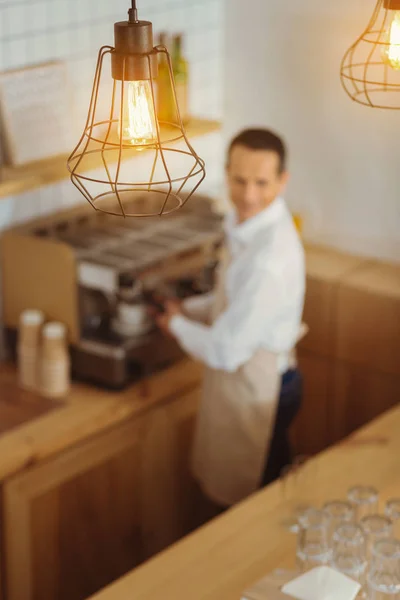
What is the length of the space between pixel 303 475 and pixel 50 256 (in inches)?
45.0

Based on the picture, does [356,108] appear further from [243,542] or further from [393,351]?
[243,542]

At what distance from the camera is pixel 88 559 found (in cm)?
331

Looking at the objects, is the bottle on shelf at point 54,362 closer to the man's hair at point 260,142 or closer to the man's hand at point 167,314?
the man's hand at point 167,314

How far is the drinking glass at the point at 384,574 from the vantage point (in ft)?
6.52

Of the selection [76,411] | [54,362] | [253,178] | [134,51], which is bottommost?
[76,411]

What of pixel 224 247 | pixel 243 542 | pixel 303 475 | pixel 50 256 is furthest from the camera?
pixel 224 247

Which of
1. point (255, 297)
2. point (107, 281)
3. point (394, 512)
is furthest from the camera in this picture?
point (107, 281)

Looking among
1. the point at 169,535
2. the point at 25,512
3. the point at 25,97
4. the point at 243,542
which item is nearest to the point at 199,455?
the point at 169,535

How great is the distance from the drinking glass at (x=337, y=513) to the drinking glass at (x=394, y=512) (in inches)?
3.8

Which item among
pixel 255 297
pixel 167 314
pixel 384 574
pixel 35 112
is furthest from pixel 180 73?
pixel 384 574

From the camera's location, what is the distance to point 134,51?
1.63m

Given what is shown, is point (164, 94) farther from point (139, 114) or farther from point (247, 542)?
point (139, 114)

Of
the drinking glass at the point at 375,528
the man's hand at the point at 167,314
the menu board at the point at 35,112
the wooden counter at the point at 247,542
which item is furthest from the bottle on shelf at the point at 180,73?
the drinking glass at the point at 375,528

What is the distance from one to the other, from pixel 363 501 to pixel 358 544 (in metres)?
0.25
